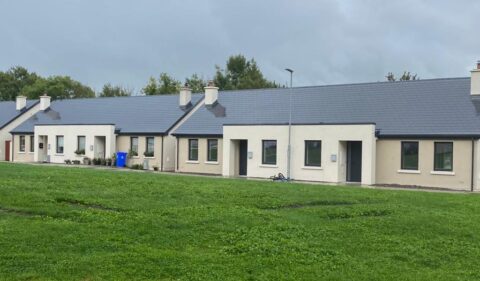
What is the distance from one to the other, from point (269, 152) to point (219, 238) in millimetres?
26233

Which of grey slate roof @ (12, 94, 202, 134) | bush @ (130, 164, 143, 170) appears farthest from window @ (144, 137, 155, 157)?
bush @ (130, 164, 143, 170)

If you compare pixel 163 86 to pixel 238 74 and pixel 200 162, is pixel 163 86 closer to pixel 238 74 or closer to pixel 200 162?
pixel 238 74

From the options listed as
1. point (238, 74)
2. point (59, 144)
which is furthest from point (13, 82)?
point (59, 144)

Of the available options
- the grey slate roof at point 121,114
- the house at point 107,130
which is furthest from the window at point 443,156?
the grey slate roof at point 121,114

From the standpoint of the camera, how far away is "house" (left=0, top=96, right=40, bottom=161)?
56031mm

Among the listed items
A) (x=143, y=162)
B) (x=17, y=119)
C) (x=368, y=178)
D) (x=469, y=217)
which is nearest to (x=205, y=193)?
(x=469, y=217)

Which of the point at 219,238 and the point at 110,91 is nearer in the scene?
the point at 219,238

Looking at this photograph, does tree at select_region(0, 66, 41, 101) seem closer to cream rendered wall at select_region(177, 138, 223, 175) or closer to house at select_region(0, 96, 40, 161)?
house at select_region(0, 96, 40, 161)

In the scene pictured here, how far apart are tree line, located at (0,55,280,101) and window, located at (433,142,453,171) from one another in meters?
54.8

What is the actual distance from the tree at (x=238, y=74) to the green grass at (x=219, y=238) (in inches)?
2858

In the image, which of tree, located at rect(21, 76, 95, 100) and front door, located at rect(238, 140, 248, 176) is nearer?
front door, located at rect(238, 140, 248, 176)

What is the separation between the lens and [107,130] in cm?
4641

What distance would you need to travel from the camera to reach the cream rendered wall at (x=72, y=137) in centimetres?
4644

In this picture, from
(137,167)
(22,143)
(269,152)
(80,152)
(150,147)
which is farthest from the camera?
(22,143)
